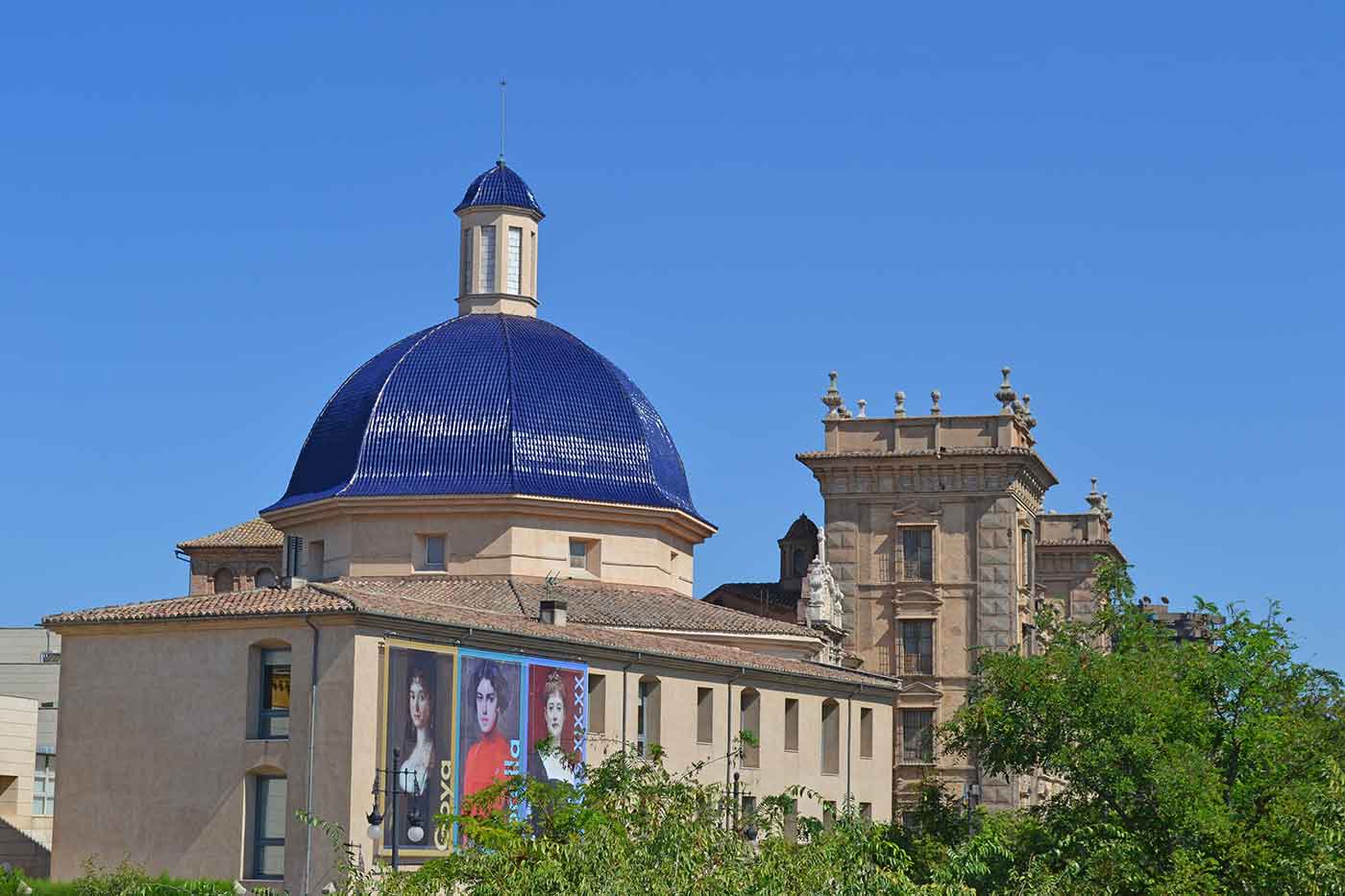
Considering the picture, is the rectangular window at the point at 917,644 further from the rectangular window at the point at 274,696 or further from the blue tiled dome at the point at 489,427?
the rectangular window at the point at 274,696

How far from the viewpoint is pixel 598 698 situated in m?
51.3

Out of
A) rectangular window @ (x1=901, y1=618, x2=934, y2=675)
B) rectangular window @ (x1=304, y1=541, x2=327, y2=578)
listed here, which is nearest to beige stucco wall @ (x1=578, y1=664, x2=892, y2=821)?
rectangular window @ (x1=304, y1=541, x2=327, y2=578)

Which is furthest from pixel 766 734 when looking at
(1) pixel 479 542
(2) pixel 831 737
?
(1) pixel 479 542

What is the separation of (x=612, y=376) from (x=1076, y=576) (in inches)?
1545

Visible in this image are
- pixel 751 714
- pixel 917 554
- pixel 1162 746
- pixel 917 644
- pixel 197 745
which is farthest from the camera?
pixel 917 554

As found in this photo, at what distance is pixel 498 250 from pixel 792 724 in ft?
59.0

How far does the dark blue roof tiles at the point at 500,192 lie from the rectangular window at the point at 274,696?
1027 inches

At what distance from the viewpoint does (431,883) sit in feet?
97.3

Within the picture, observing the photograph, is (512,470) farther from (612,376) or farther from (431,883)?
(431,883)

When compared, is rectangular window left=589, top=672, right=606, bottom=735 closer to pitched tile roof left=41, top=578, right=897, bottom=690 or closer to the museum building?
the museum building

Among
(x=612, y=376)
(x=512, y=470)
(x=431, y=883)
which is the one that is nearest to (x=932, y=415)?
(x=612, y=376)

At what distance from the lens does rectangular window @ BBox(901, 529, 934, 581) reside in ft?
262

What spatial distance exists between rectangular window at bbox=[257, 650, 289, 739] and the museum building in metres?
0.04

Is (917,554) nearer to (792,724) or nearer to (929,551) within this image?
(929,551)
